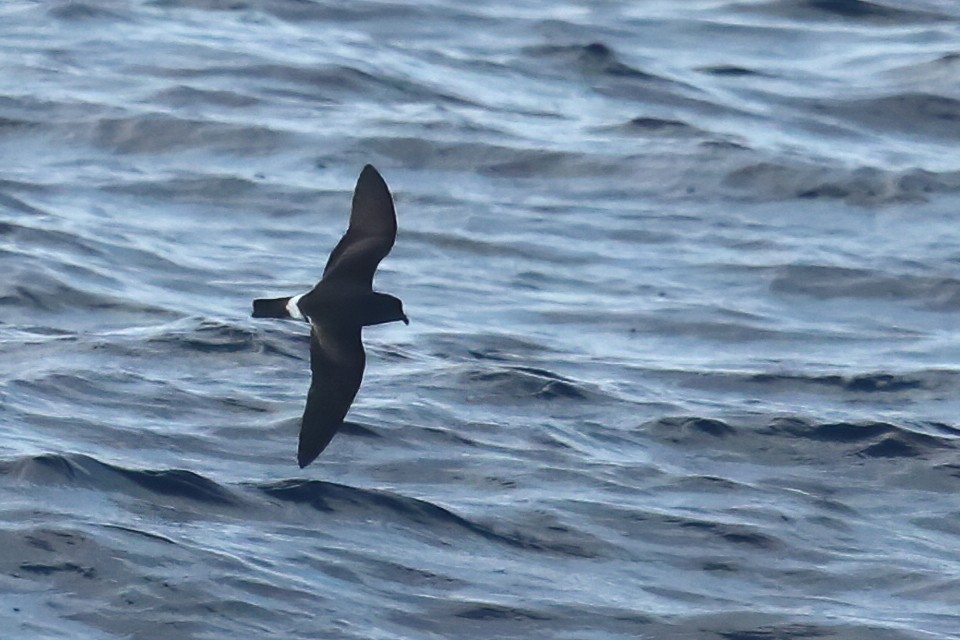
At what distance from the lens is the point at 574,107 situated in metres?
16.2

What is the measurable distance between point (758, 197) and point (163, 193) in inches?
166

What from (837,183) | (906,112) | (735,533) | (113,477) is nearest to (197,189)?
(837,183)

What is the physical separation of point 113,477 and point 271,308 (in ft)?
4.89

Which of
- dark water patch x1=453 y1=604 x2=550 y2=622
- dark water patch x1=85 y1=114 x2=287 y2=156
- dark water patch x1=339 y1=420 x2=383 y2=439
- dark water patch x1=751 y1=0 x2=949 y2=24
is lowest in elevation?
dark water patch x1=453 y1=604 x2=550 y2=622

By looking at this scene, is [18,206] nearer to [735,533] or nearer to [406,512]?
[406,512]

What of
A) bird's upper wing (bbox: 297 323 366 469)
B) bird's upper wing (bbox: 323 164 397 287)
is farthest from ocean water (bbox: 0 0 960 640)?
bird's upper wing (bbox: 323 164 397 287)

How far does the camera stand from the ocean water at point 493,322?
8.55 m

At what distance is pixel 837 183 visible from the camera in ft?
48.5

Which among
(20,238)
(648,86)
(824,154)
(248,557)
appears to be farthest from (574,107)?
(248,557)

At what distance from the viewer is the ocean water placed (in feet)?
28.0

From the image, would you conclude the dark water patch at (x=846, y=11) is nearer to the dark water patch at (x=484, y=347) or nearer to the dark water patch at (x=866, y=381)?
the dark water patch at (x=866, y=381)

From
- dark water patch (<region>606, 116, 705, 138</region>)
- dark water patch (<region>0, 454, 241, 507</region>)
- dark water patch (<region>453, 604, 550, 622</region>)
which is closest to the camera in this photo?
dark water patch (<region>453, 604, 550, 622</region>)

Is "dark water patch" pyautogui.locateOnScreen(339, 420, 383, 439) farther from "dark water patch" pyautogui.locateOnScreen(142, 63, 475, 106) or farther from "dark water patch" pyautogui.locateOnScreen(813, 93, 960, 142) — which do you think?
"dark water patch" pyautogui.locateOnScreen(813, 93, 960, 142)

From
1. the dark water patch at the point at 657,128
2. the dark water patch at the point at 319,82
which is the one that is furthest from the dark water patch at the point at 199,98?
the dark water patch at the point at 657,128
